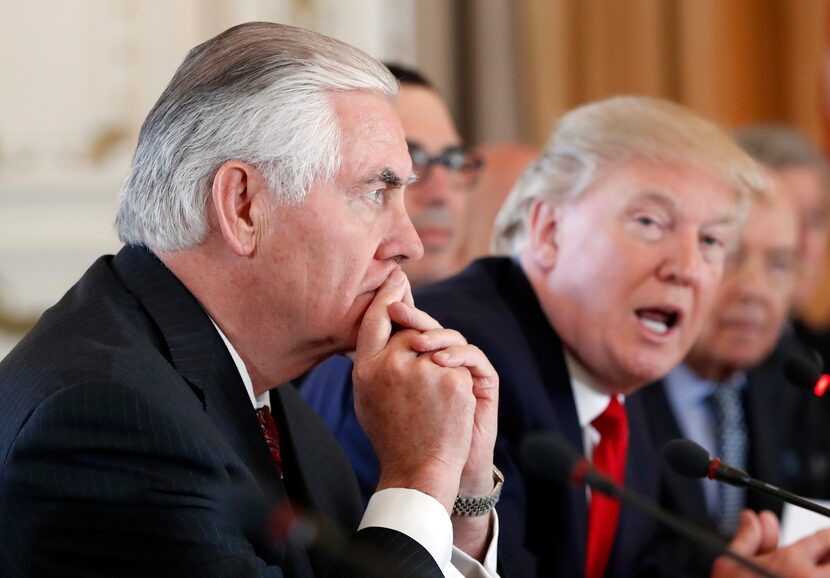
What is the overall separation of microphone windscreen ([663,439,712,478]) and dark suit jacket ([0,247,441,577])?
1.22 feet

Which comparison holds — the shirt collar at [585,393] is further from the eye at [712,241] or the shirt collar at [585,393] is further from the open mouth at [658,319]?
the eye at [712,241]

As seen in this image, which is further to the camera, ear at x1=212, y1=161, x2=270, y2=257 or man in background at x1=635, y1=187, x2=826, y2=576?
man in background at x1=635, y1=187, x2=826, y2=576

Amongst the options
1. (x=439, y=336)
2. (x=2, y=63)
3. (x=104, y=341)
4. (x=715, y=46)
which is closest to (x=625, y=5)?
(x=715, y=46)

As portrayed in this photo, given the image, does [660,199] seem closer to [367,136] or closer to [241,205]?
[367,136]

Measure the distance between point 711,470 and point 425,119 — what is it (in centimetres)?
189

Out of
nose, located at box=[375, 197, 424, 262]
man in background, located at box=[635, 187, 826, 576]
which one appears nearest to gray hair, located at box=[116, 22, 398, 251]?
nose, located at box=[375, 197, 424, 262]

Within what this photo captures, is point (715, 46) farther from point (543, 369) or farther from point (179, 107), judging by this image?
point (179, 107)

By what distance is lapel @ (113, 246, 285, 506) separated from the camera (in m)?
1.43

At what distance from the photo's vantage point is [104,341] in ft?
4.39

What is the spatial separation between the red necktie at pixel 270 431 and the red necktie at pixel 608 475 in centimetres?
69

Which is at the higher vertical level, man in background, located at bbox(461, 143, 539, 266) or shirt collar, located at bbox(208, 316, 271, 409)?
shirt collar, located at bbox(208, 316, 271, 409)

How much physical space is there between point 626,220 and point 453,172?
3.70 ft

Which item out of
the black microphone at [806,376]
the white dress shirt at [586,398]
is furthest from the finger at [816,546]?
the white dress shirt at [586,398]

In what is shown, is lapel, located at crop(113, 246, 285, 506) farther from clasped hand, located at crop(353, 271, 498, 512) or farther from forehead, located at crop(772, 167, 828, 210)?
forehead, located at crop(772, 167, 828, 210)
